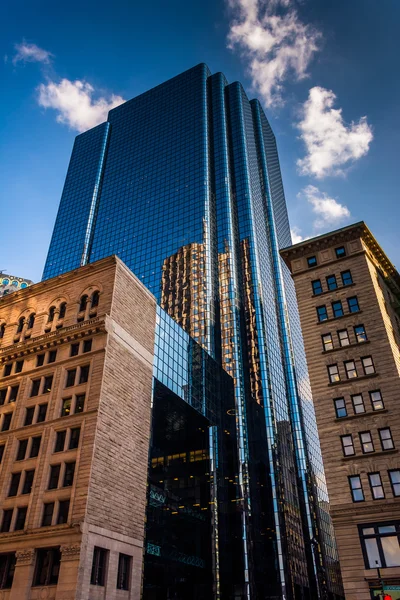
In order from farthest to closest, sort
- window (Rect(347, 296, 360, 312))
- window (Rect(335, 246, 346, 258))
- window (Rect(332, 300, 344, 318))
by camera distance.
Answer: window (Rect(335, 246, 346, 258)) < window (Rect(332, 300, 344, 318)) < window (Rect(347, 296, 360, 312))

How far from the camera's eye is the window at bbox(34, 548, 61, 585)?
41844 mm

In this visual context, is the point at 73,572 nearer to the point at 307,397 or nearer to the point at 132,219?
the point at 307,397

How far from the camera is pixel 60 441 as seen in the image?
4931 centimetres

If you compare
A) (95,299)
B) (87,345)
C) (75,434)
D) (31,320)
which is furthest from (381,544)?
(31,320)

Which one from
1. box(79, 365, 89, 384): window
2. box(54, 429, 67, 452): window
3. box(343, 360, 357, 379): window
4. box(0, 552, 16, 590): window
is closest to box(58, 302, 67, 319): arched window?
box(79, 365, 89, 384): window

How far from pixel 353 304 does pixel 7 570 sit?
39.2m

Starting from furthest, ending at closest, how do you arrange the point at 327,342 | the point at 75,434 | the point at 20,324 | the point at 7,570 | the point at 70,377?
the point at 20,324 → the point at 70,377 → the point at 327,342 → the point at 75,434 → the point at 7,570

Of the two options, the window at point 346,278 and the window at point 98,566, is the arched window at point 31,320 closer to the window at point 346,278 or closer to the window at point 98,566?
the window at point 98,566

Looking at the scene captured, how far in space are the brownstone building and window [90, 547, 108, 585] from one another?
19.5 metres

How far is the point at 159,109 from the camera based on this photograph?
179 metres

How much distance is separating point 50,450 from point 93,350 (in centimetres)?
1031

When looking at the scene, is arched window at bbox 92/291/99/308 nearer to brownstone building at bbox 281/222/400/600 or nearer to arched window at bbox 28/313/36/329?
arched window at bbox 28/313/36/329

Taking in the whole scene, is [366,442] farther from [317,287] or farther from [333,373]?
[317,287]

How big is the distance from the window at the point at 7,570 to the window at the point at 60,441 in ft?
→ 30.4
